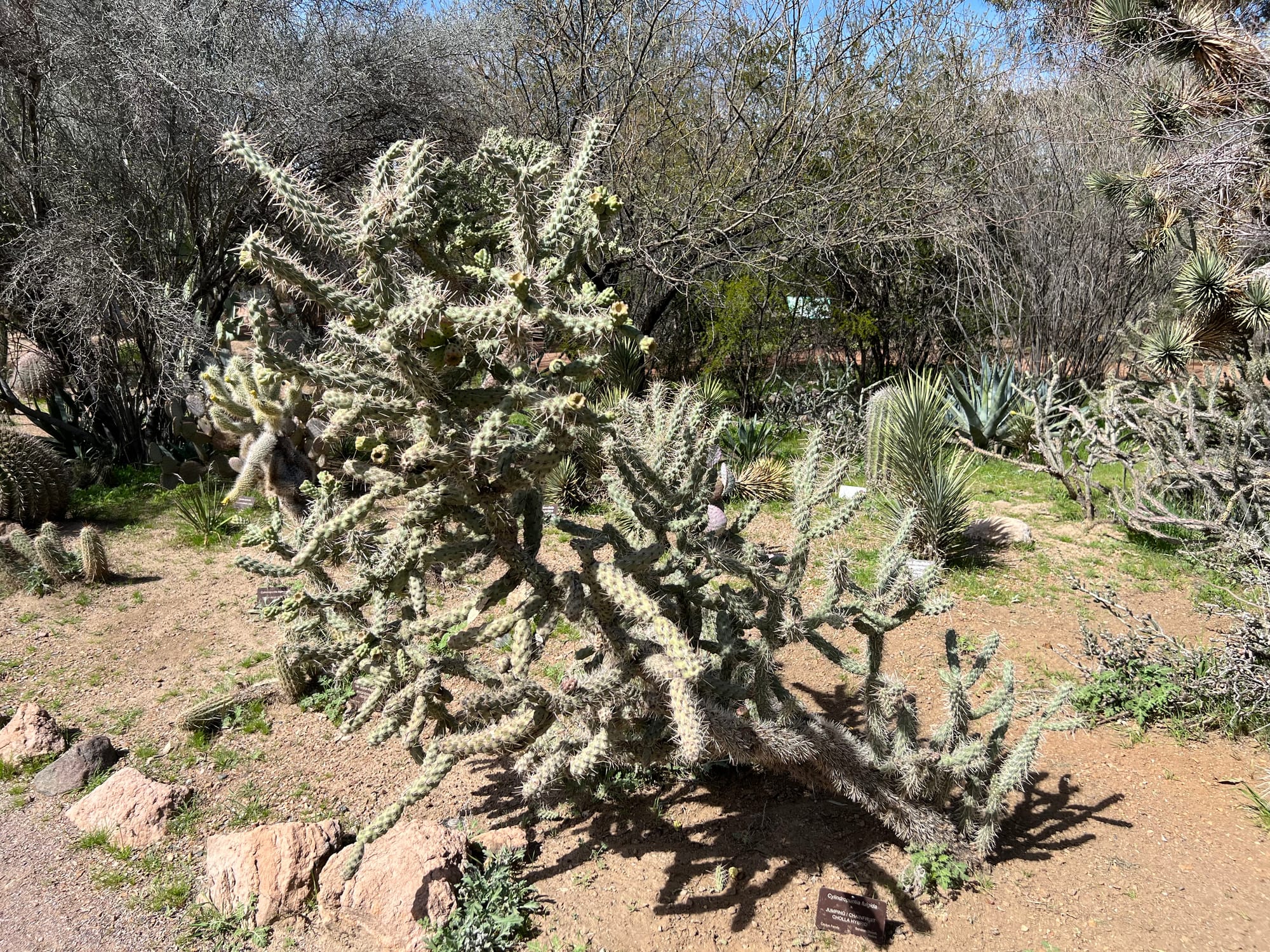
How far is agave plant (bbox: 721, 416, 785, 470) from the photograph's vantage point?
791cm

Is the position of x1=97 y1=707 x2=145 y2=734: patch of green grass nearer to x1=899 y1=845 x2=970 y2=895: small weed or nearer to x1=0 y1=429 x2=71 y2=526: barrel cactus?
x1=0 y1=429 x2=71 y2=526: barrel cactus

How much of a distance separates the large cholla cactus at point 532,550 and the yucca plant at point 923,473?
9.41 feet

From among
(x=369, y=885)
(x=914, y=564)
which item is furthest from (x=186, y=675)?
(x=914, y=564)

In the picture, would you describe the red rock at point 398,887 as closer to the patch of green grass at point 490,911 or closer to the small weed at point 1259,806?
the patch of green grass at point 490,911

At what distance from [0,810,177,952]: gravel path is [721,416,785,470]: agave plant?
19.2 feet

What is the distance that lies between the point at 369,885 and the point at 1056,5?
794 inches

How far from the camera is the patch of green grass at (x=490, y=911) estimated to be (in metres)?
2.53

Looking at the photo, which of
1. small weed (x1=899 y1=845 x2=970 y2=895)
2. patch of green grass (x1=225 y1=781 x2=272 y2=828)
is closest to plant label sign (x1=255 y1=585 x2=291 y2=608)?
patch of green grass (x1=225 y1=781 x2=272 y2=828)

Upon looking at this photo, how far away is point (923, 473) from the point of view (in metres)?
5.82

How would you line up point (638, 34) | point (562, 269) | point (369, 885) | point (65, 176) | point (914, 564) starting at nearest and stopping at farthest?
point (562, 269)
point (369, 885)
point (914, 564)
point (65, 176)
point (638, 34)

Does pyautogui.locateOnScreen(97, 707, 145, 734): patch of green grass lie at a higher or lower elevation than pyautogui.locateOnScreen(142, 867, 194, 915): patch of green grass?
higher

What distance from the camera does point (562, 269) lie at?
227 cm

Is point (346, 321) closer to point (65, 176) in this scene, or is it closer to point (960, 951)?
point (960, 951)

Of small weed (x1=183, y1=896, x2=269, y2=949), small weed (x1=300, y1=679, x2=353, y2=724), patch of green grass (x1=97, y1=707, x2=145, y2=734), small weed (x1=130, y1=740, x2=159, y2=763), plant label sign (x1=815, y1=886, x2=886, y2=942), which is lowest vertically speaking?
small weed (x1=183, y1=896, x2=269, y2=949)
